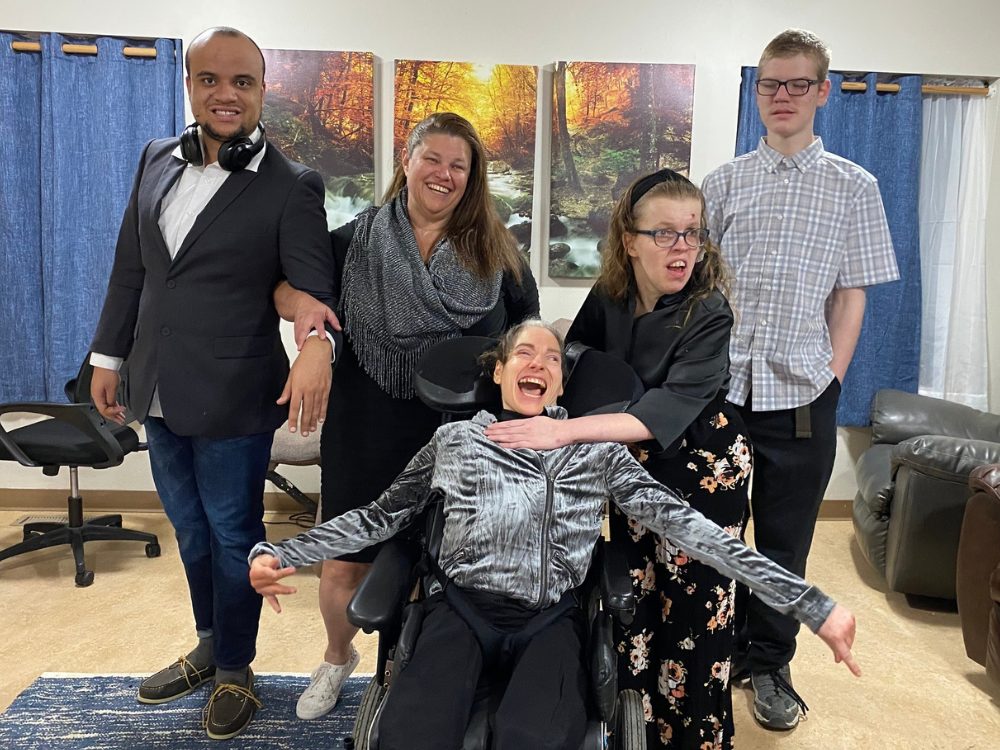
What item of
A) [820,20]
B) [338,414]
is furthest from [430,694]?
[820,20]

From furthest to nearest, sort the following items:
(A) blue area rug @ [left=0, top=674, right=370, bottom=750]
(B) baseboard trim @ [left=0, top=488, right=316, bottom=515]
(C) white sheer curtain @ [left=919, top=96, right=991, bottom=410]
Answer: (B) baseboard trim @ [left=0, top=488, right=316, bottom=515], (C) white sheer curtain @ [left=919, top=96, right=991, bottom=410], (A) blue area rug @ [left=0, top=674, right=370, bottom=750]

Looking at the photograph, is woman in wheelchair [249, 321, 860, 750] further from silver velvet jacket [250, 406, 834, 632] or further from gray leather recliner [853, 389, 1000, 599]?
gray leather recliner [853, 389, 1000, 599]

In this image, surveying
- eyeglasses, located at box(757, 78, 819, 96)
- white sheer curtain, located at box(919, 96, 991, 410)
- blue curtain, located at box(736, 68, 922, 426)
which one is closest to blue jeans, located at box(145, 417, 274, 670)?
eyeglasses, located at box(757, 78, 819, 96)

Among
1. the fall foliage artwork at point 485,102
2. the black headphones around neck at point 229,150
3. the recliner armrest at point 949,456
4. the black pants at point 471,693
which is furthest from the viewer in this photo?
the fall foliage artwork at point 485,102

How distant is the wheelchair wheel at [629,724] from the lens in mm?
1474

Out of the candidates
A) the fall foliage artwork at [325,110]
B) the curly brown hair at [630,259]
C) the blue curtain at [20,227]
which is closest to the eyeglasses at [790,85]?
the curly brown hair at [630,259]

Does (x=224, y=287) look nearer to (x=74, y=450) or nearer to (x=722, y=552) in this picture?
(x=722, y=552)

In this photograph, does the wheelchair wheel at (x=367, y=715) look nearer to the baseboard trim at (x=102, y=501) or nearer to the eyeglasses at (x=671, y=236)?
the eyeglasses at (x=671, y=236)

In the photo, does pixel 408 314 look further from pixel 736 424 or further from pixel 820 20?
pixel 820 20

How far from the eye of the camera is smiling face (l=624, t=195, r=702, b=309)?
1677 mm

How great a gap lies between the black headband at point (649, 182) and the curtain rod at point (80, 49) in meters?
2.58

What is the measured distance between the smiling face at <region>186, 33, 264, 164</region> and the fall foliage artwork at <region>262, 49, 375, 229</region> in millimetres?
1687

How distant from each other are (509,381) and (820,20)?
9.15 ft

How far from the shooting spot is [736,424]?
69.6 inches
